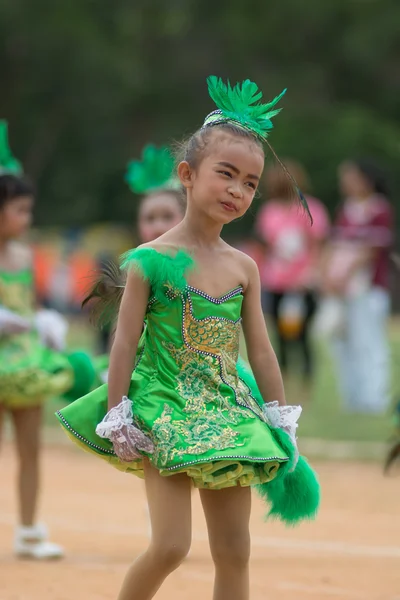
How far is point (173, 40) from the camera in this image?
3944 centimetres

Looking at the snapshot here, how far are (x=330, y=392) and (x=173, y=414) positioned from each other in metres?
9.01

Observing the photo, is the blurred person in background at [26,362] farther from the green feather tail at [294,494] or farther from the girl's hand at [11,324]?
the green feather tail at [294,494]

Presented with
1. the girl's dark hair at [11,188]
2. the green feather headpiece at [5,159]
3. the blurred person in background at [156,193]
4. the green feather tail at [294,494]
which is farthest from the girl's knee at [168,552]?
the green feather headpiece at [5,159]

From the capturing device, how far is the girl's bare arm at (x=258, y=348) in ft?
12.2

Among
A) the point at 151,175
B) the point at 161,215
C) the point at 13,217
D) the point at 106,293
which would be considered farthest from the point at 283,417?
the point at 13,217

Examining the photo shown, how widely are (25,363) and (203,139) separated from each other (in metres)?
2.04

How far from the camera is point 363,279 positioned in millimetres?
10055

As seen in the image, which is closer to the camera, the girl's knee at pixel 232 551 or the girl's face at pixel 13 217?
the girl's knee at pixel 232 551

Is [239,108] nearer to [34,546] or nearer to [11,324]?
[11,324]

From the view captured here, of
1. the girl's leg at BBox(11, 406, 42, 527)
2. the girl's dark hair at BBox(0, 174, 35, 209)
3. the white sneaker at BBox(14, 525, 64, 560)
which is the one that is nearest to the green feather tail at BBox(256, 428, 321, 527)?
the white sneaker at BBox(14, 525, 64, 560)

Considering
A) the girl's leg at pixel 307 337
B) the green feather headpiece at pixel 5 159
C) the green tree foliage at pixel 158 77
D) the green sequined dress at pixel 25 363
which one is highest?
the green tree foliage at pixel 158 77

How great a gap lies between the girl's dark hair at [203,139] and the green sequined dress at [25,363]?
6.22ft

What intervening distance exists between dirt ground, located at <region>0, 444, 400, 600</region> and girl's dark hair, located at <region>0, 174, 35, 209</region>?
165 centimetres

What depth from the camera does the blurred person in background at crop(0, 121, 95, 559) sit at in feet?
17.5
